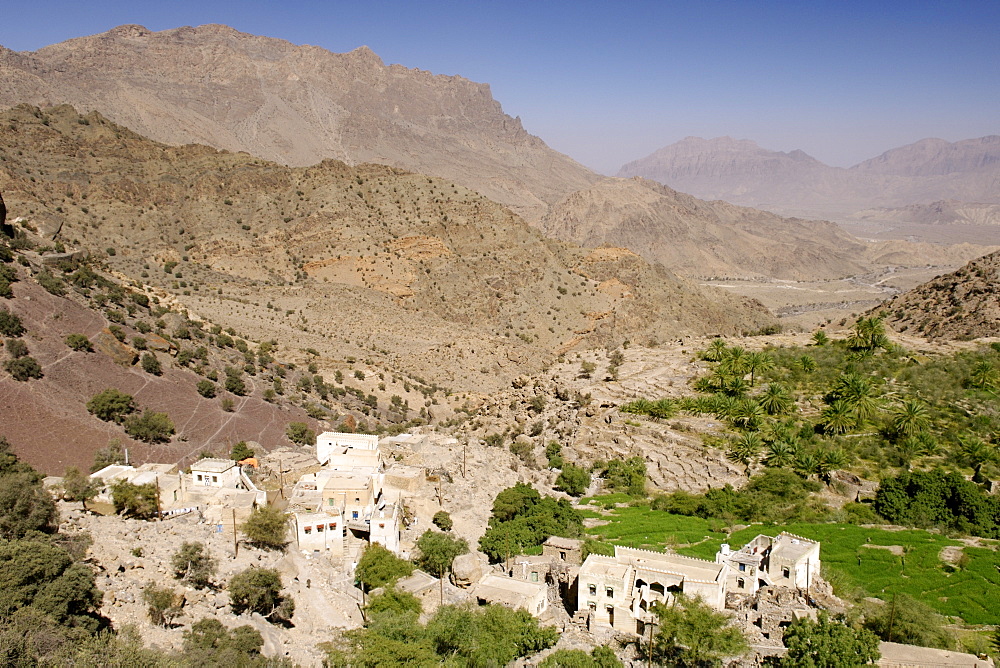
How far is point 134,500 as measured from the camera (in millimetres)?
21172

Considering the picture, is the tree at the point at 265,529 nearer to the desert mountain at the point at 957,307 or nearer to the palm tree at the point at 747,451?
the palm tree at the point at 747,451

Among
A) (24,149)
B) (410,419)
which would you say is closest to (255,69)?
(24,149)

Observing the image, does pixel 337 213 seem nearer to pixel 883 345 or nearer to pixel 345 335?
pixel 345 335

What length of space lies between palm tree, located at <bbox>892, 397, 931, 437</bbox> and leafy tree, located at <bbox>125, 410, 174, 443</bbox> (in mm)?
30560

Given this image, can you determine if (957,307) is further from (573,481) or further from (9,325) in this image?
(9,325)

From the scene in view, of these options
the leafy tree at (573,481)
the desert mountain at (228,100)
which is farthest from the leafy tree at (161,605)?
the desert mountain at (228,100)

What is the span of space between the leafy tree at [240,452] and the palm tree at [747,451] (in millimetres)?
19696

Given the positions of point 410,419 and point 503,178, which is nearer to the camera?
point 410,419

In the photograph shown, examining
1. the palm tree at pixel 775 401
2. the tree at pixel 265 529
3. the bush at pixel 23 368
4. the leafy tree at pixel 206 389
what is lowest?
the tree at pixel 265 529

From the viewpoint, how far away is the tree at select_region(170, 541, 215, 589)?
1802 cm

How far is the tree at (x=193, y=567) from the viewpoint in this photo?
59.1 feet

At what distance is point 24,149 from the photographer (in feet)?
224

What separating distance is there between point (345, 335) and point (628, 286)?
2863 centimetres

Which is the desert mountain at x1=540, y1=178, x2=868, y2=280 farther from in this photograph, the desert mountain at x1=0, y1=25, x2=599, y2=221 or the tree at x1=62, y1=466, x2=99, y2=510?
the tree at x1=62, y1=466, x2=99, y2=510
